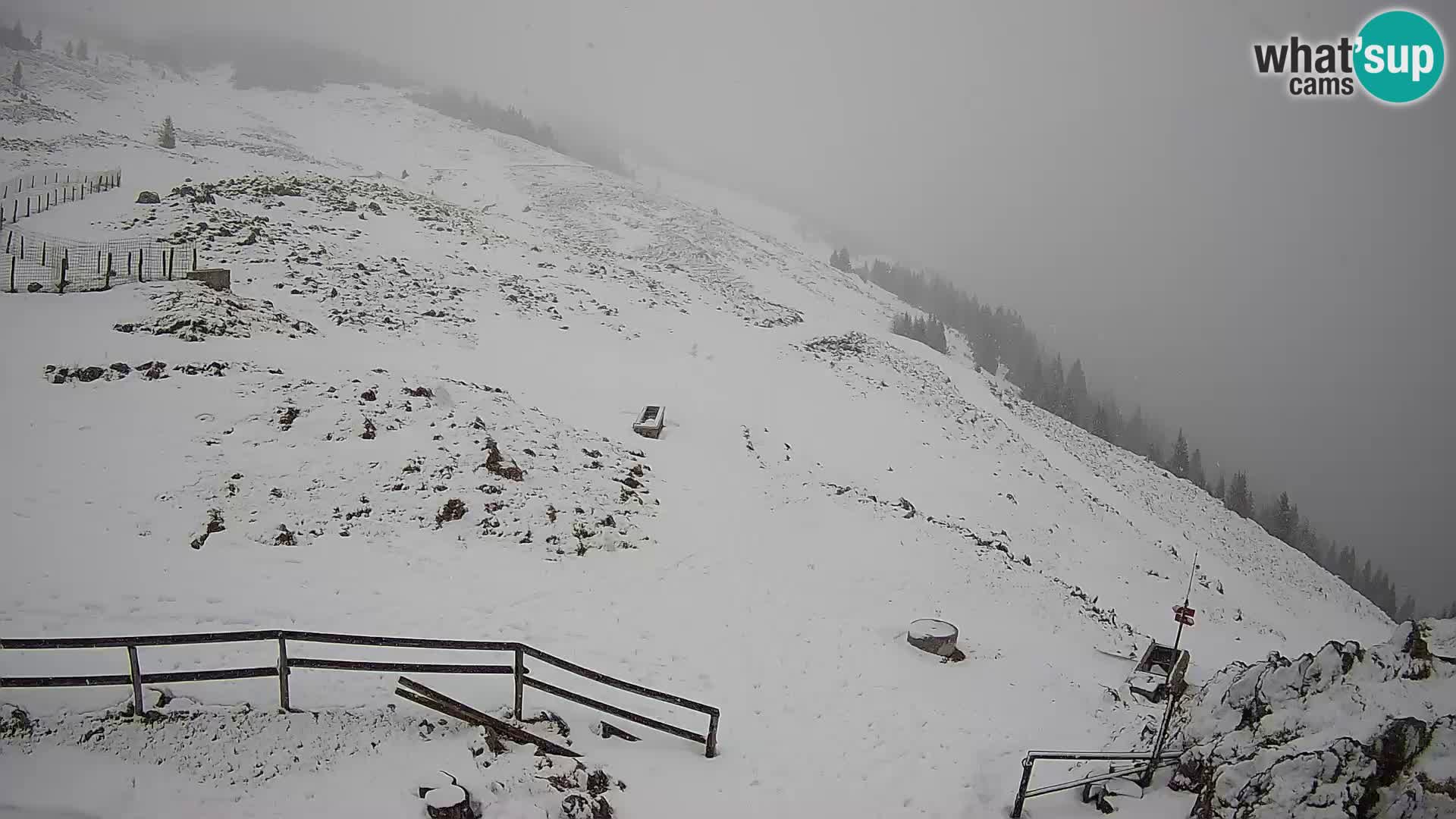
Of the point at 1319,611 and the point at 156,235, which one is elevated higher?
the point at 156,235

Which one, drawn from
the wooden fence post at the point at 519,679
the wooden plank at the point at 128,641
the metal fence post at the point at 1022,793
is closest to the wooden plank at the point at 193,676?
the wooden plank at the point at 128,641

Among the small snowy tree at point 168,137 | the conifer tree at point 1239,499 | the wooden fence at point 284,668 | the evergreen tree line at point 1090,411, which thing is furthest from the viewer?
the evergreen tree line at point 1090,411

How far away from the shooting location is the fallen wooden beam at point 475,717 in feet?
27.8

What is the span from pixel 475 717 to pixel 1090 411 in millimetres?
87586

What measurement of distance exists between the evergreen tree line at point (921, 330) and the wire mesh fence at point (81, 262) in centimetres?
5058

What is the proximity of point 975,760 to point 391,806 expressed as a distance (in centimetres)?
916

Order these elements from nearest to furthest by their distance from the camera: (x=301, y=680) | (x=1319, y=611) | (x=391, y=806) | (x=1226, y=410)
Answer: (x=391, y=806) < (x=301, y=680) < (x=1319, y=611) < (x=1226, y=410)

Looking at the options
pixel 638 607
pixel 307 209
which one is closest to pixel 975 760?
pixel 638 607

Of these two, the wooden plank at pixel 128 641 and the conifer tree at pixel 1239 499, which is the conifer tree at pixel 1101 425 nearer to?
the conifer tree at pixel 1239 499

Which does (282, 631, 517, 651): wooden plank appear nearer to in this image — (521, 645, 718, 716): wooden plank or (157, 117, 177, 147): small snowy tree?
(521, 645, 718, 716): wooden plank

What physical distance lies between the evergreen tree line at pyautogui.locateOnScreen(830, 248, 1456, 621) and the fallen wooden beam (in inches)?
2213

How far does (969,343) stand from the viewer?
263 ft

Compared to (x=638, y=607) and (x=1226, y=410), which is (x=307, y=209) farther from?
(x=1226, y=410)

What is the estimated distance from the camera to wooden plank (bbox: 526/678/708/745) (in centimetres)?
867
